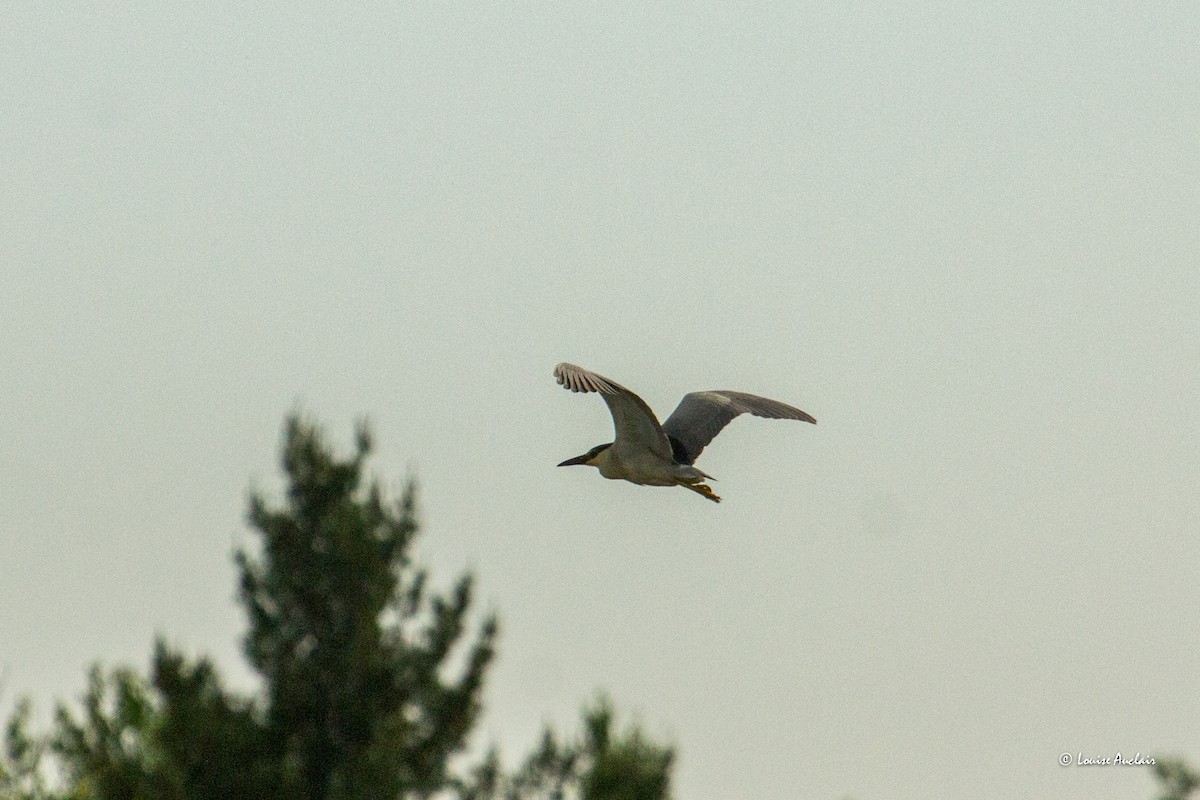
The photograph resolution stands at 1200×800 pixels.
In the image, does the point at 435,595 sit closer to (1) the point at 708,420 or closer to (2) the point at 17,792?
(1) the point at 708,420

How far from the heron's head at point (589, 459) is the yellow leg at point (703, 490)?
2.60ft

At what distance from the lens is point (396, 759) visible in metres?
13.2

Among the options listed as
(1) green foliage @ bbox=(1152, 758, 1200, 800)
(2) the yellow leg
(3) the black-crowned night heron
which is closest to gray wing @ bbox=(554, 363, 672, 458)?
(3) the black-crowned night heron

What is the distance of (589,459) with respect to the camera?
1559 centimetres

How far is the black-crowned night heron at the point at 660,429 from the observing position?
12906mm

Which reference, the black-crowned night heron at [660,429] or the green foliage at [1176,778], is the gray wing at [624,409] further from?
the green foliage at [1176,778]

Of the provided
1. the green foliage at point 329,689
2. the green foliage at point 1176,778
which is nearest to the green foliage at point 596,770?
the green foliage at point 329,689

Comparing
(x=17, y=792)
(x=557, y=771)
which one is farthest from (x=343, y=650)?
(x=17, y=792)

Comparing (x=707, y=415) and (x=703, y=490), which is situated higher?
(x=707, y=415)

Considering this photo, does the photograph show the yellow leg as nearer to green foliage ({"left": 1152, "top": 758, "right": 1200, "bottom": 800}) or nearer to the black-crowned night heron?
the black-crowned night heron

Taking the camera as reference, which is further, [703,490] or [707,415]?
[707,415]

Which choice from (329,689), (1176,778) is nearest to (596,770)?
(329,689)

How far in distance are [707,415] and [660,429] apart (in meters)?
2.07

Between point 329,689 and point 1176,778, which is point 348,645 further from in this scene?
point 1176,778
